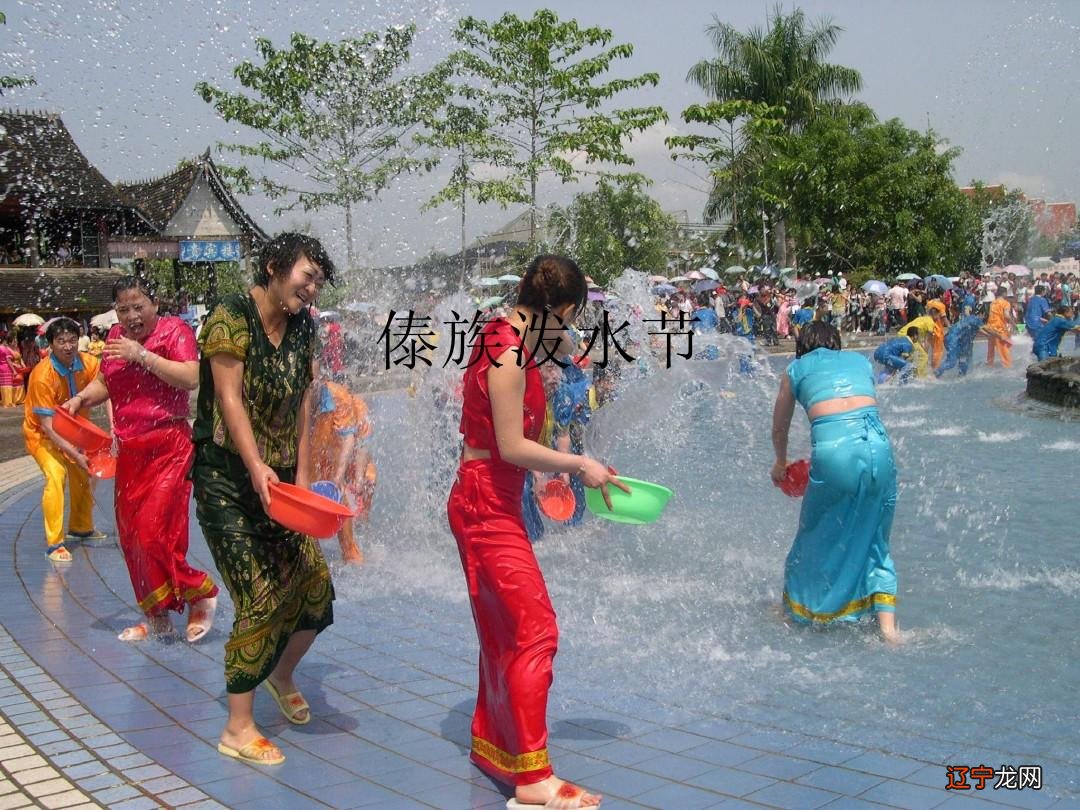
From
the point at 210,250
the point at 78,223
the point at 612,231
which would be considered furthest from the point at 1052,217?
the point at 78,223

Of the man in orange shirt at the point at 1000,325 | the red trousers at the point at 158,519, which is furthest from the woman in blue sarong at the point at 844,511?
the man in orange shirt at the point at 1000,325

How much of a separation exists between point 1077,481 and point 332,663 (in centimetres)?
673

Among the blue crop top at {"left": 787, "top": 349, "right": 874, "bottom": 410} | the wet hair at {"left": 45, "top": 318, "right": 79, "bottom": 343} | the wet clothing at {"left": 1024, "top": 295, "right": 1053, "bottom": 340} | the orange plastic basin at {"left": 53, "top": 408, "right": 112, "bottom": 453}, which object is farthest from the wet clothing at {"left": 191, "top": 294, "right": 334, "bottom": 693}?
the wet clothing at {"left": 1024, "top": 295, "right": 1053, "bottom": 340}

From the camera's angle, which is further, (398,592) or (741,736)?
(398,592)

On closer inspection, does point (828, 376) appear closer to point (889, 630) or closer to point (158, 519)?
point (889, 630)

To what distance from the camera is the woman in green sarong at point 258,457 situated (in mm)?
3918

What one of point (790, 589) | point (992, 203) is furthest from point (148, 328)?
point (992, 203)

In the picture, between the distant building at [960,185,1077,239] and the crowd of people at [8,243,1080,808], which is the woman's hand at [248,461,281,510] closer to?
the crowd of people at [8,243,1080,808]

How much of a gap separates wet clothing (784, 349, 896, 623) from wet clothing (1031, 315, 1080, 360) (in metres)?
13.5

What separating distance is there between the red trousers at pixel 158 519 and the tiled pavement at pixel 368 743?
0.27 m

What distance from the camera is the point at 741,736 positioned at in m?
3.99

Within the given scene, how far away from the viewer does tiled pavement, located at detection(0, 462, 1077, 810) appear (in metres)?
3.51

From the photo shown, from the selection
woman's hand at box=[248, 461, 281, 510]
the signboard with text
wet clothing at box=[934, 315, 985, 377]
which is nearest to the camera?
woman's hand at box=[248, 461, 281, 510]

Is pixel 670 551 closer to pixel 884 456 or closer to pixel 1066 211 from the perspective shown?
pixel 884 456
